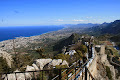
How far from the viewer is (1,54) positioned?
549 inches

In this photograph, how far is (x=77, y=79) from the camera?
210 inches

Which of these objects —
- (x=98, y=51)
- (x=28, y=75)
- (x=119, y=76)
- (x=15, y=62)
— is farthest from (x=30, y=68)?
(x=119, y=76)

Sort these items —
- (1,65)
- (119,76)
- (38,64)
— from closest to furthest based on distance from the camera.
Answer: (38,64) → (1,65) → (119,76)

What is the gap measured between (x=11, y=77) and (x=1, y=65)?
24.6ft

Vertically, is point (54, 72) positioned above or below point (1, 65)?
above

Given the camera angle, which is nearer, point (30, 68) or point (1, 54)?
point (30, 68)

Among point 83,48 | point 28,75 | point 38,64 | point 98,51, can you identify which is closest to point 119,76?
point 98,51

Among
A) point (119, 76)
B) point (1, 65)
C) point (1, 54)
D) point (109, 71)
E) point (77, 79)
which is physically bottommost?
point (119, 76)

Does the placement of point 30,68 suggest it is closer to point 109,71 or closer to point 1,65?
point 1,65

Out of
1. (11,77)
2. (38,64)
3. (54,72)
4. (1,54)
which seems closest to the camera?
(11,77)

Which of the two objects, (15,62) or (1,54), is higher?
(1,54)


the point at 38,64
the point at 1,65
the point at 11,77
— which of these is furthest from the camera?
the point at 1,65

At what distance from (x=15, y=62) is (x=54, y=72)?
9.88m

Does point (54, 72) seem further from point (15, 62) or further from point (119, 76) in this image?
point (119, 76)
